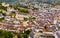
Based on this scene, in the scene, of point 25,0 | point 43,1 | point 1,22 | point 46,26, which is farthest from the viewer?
point 25,0

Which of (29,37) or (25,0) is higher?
(29,37)

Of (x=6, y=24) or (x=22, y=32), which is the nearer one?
(x=22, y=32)

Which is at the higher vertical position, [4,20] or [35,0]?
[4,20]

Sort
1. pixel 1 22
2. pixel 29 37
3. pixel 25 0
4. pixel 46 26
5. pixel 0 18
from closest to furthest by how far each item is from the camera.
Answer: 1. pixel 29 37
2. pixel 46 26
3. pixel 1 22
4. pixel 0 18
5. pixel 25 0

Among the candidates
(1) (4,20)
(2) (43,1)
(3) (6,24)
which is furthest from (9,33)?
(2) (43,1)

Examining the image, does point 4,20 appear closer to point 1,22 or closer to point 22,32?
point 1,22

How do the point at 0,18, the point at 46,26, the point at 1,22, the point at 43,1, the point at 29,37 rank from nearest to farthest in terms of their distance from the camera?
the point at 29,37, the point at 46,26, the point at 1,22, the point at 0,18, the point at 43,1

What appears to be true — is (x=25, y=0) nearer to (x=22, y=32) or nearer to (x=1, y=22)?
(x=1, y=22)

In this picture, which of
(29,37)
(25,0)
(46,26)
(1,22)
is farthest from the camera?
(25,0)

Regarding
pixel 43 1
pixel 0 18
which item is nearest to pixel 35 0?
pixel 43 1
